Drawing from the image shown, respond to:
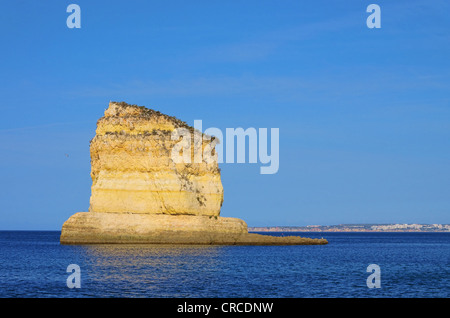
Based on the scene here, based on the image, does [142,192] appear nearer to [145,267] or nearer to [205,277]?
[145,267]

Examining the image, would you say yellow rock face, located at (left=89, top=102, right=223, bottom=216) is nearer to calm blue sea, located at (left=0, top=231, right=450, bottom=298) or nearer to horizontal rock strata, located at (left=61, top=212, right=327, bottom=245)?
horizontal rock strata, located at (left=61, top=212, right=327, bottom=245)

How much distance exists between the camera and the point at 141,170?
6581 cm

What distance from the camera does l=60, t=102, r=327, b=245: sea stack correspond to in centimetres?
6444

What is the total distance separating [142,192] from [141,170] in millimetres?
2273

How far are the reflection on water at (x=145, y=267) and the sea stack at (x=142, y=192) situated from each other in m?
3.39

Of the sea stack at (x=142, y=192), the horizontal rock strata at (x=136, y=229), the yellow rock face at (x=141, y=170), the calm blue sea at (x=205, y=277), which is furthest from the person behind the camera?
the yellow rock face at (x=141, y=170)

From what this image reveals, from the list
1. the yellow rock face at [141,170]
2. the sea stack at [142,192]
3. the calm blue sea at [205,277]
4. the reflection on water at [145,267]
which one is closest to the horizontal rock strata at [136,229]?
the sea stack at [142,192]

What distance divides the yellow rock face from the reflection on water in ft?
18.3

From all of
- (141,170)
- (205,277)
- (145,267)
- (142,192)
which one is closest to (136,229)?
(142,192)

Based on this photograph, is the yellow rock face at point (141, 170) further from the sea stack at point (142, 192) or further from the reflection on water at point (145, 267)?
the reflection on water at point (145, 267)

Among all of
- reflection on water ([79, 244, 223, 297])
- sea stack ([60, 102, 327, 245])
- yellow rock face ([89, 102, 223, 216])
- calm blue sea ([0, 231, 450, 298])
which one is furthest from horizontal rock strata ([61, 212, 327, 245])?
calm blue sea ([0, 231, 450, 298])

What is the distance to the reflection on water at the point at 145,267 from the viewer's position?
3288 centimetres

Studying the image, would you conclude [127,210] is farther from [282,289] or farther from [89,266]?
[282,289]
